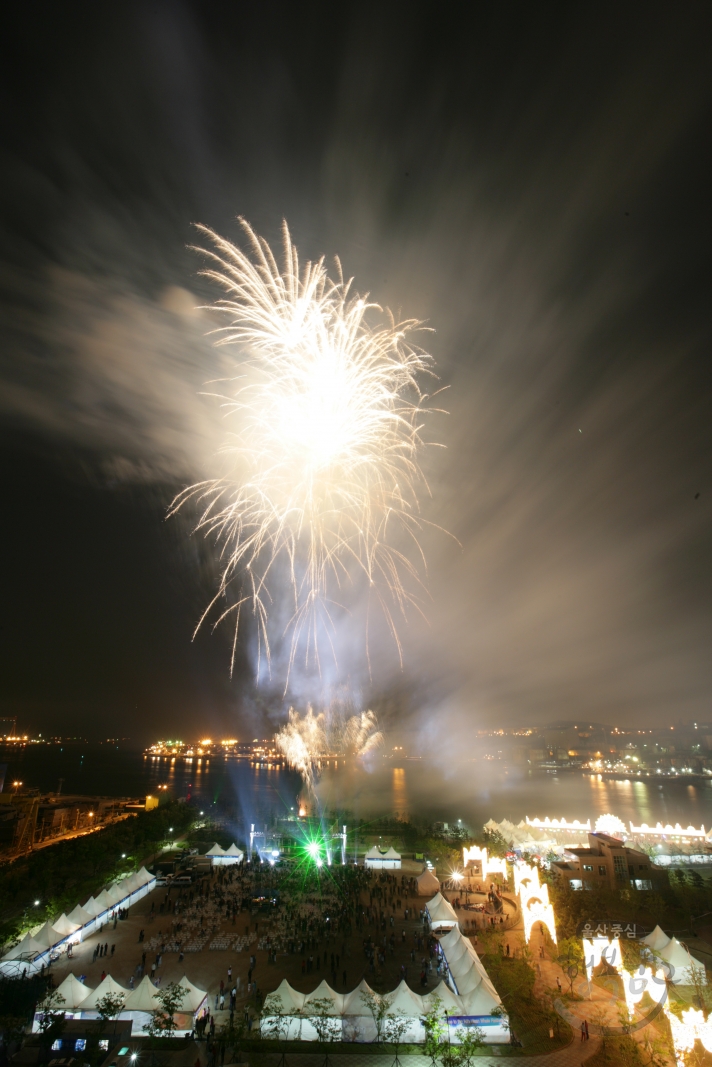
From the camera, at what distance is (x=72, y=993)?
977cm

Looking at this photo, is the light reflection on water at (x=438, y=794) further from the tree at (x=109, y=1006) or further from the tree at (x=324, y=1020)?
the tree at (x=324, y=1020)

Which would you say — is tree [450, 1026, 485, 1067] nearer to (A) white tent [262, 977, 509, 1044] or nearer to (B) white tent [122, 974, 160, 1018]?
(A) white tent [262, 977, 509, 1044]

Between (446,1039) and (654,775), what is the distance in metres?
109

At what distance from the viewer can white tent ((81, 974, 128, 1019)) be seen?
9648 millimetres

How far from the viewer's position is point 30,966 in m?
11.8

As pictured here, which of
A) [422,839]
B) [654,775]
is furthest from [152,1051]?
[654,775]

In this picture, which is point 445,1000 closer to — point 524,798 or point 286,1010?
point 286,1010

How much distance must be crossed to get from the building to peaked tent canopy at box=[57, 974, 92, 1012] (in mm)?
Answer: 15470

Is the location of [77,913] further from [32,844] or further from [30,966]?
[32,844]

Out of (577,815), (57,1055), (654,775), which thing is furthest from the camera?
(654,775)

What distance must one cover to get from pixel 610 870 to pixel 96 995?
1727 cm

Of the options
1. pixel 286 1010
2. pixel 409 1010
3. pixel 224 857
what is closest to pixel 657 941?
pixel 409 1010

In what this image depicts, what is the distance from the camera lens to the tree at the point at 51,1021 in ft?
28.6

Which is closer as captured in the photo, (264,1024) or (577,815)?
(264,1024)
